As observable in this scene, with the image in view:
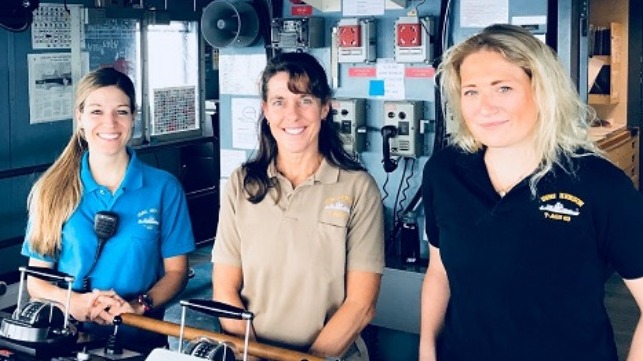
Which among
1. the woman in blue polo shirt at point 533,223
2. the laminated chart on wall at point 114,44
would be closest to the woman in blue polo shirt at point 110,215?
the woman in blue polo shirt at point 533,223

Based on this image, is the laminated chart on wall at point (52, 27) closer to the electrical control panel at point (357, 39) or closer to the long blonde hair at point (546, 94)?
the electrical control panel at point (357, 39)

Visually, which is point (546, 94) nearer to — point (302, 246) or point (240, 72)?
point (302, 246)

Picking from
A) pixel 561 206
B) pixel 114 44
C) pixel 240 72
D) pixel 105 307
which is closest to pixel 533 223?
pixel 561 206

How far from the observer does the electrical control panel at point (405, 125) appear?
4957 mm

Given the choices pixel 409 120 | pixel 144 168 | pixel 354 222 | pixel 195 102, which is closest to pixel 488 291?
pixel 354 222

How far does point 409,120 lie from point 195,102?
3156 mm

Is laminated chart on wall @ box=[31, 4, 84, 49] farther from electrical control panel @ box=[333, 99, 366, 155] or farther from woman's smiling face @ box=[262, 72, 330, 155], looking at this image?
woman's smiling face @ box=[262, 72, 330, 155]

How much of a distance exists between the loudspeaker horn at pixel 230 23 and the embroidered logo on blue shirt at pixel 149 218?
2.88m

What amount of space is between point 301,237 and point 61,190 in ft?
2.83

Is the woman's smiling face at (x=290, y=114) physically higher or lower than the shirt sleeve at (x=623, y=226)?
higher

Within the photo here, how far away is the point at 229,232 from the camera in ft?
8.38

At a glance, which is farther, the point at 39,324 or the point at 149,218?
the point at 149,218

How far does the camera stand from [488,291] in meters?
2.12

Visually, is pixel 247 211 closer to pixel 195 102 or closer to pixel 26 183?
pixel 26 183
